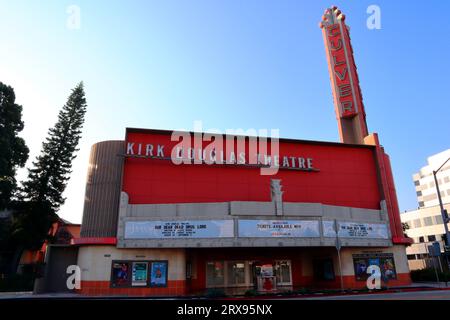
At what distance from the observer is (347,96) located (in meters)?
38.6

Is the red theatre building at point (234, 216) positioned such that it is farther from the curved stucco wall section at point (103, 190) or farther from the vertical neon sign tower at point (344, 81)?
the vertical neon sign tower at point (344, 81)

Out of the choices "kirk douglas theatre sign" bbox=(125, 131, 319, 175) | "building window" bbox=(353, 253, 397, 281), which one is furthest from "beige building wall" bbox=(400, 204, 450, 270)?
"kirk douglas theatre sign" bbox=(125, 131, 319, 175)

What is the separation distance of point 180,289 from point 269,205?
30.8 feet

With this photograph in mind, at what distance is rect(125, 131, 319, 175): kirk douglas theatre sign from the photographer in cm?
2925

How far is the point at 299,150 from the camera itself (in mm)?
32594

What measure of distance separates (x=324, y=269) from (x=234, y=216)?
11.4 meters

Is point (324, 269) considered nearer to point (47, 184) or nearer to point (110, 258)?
point (110, 258)

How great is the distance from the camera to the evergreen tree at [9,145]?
36.7 m

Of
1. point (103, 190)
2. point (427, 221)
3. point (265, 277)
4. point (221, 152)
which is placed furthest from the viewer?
point (427, 221)

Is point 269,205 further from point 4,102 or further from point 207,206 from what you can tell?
point 4,102

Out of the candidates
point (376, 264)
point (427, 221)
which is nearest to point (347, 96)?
point (376, 264)

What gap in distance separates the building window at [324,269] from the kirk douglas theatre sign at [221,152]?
8.67 m

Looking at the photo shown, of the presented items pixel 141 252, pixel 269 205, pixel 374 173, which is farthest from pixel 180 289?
pixel 374 173
